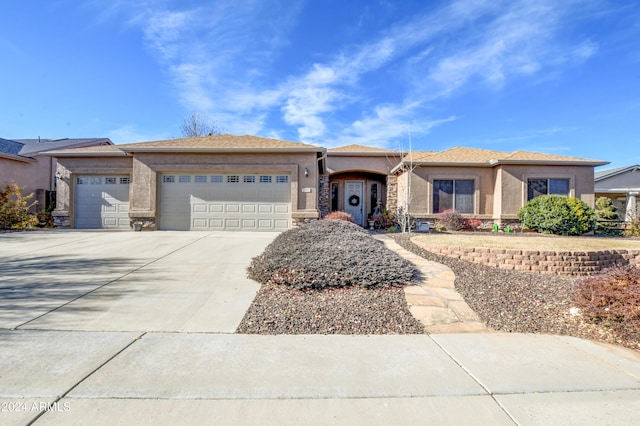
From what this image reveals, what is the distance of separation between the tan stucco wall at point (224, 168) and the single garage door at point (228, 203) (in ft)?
1.01

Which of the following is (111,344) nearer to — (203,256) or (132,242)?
(203,256)

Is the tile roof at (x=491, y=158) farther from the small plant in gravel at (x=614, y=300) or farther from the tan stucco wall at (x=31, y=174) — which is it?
the tan stucco wall at (x=31, y=174)

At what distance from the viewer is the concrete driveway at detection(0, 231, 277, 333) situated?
12.7 feet

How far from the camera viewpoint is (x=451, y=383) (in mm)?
2645

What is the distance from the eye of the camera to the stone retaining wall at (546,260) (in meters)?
6.53

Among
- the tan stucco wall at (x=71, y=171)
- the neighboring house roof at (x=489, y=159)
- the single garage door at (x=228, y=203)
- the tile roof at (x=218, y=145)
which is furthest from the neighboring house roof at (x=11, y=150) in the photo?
the neighboring house roof at (x=489, y=159)

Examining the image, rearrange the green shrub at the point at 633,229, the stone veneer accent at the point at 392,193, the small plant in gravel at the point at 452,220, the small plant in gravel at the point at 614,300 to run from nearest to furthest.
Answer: the small plant in gravel at the point at 614,300 < the green shrub at the point at 633,229 < the small plant in gravel at the point at 452,220 < the stone veneer accent at the point at 392,193

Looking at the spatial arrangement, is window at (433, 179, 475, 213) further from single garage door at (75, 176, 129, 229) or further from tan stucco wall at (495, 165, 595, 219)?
single garage door at (75, 176, 129, 229)

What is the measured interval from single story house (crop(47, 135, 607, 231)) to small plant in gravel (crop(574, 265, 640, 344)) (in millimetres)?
8663

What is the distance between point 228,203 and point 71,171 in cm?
722

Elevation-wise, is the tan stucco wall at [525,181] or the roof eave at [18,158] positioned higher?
the roof eave at [18,158]

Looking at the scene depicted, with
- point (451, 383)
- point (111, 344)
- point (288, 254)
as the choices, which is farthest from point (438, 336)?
point (111, 344)

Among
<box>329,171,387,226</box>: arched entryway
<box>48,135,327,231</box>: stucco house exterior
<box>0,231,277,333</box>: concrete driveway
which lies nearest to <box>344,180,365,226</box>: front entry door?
<box>329,171,387,226</box>: arched entryway

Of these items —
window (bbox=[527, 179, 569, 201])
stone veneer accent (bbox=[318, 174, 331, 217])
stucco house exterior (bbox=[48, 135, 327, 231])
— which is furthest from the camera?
stone veneer accent (bbox=[318, 174, 331, 217])
